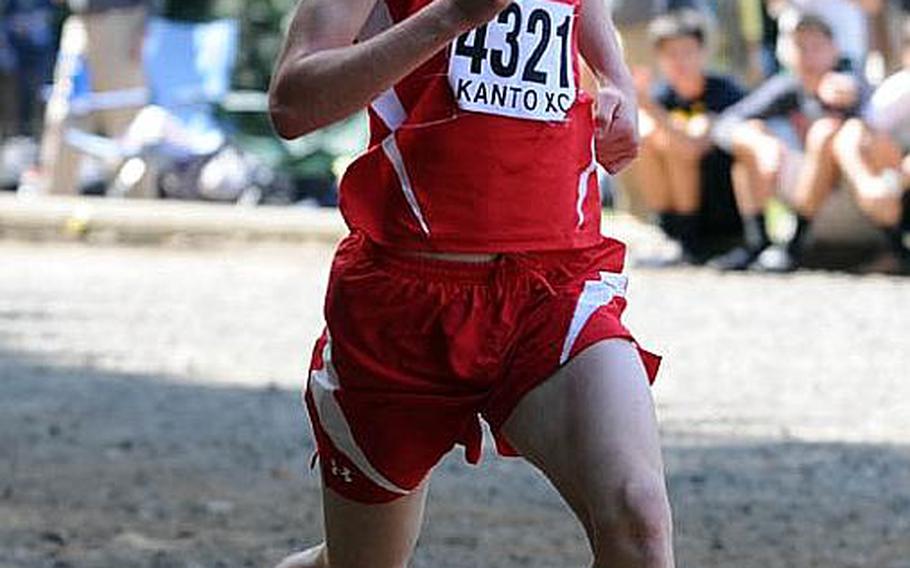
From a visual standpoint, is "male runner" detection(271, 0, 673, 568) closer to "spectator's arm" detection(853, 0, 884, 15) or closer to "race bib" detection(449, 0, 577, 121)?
"race bib" detection(449, 0, 577, 121)

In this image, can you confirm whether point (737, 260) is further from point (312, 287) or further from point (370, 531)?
point (370, 531)

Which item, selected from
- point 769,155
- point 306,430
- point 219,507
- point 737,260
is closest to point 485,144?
point 219,507

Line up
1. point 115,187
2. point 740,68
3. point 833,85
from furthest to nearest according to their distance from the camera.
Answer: point 115,187, point 740,68, point 833,85

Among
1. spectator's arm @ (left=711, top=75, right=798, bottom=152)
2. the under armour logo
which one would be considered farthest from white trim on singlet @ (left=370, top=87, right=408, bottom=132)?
spectator's arm @ (left=711, top=75, right=798, bottom=152)

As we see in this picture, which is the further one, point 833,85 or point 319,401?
point 833,85

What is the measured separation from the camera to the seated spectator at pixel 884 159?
13.6m

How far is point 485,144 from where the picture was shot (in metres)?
4.09

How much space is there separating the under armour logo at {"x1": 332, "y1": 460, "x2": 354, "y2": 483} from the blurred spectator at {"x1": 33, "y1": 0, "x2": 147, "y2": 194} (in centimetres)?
1365

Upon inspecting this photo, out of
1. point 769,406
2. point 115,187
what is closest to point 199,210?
point 115,187

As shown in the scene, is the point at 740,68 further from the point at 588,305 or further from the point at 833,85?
the point at 588,305

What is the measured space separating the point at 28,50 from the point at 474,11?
15.8 m

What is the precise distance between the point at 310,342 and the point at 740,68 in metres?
5.29

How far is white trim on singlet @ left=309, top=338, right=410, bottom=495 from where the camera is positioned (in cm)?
418

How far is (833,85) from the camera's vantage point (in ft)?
45.4
